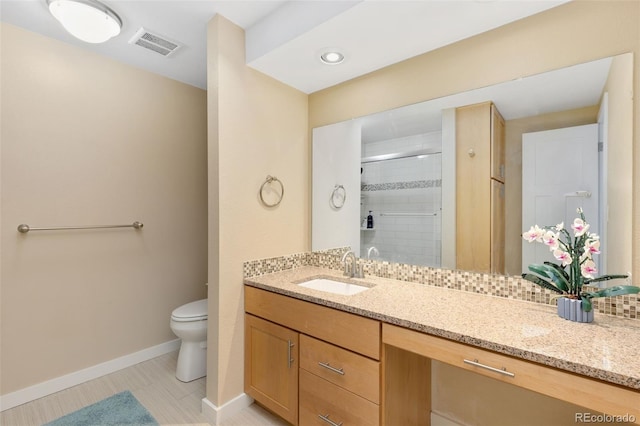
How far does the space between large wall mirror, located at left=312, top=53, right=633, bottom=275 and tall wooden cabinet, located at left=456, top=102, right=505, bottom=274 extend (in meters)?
0.01

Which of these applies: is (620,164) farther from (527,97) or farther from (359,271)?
(359,271)

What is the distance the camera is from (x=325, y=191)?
2342 mm

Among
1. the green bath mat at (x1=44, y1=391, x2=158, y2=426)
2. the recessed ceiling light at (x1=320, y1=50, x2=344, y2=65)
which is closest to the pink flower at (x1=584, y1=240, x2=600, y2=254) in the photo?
the recessed ceiling light at (x1=320, y1=50, x2=344, y2=65)

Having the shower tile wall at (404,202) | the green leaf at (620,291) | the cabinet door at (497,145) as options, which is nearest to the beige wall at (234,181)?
the shower tile wall at (404,202)

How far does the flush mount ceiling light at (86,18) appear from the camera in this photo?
61.5 inches

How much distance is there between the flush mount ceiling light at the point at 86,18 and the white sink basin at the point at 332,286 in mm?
1829

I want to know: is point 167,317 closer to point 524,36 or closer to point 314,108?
point 314,108

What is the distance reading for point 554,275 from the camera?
1.26m

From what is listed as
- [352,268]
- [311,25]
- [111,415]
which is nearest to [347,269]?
[352,268]

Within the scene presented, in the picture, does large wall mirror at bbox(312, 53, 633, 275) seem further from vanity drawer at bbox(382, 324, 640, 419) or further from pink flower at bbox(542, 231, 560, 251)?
vanity drawer at bbox(382, 324, 640, 419)

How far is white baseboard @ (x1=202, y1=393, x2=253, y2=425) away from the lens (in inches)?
71.1

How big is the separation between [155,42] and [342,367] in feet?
7.68

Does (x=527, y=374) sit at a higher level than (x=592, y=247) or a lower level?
lower

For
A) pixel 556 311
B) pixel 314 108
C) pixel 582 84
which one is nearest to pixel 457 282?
pixel 556 311
